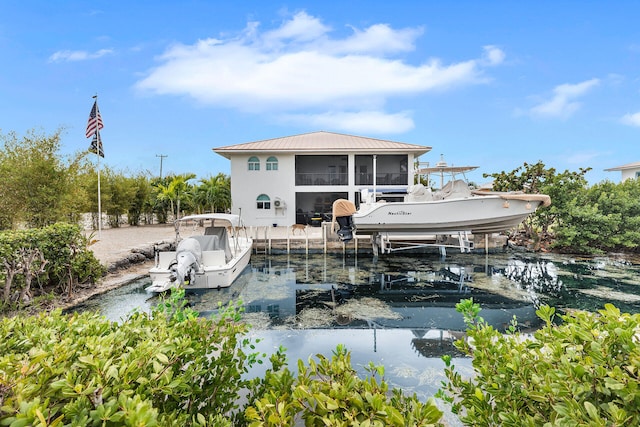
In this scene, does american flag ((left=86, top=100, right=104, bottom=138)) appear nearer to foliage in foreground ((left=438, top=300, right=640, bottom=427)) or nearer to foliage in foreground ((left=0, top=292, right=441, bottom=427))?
foliage in foreground ((left=0, top=292, right=441, bottom=427))

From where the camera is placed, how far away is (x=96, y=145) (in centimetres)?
1309

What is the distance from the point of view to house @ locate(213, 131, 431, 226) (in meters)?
18.5

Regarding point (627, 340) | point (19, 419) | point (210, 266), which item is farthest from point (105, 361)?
point (210, 266)

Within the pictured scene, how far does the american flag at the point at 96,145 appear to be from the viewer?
13.0 meters

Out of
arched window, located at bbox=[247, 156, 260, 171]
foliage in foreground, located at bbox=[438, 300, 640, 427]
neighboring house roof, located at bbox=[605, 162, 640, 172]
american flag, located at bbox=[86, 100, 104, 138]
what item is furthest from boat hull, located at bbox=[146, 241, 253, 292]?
neighboring house roof, located at bbox=[605, 162, 640, 172]

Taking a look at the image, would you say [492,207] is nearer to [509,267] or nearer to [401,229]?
[509,267]

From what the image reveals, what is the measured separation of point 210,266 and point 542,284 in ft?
28.7

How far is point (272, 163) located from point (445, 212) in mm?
10994

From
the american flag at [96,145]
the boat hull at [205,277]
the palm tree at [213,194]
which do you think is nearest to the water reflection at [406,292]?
the boat hull at [205,277]

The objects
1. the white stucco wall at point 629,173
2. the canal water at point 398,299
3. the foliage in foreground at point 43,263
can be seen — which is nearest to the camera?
the canal water at point 398,299

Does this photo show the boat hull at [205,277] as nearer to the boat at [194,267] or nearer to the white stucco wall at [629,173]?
the boat at [194,267]

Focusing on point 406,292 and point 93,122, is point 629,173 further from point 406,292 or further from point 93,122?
point 93,122

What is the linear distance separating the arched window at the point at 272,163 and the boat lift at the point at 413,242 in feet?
26.4

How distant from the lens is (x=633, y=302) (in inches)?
277
